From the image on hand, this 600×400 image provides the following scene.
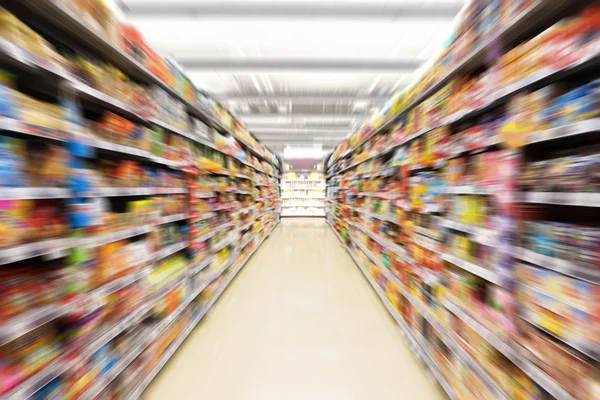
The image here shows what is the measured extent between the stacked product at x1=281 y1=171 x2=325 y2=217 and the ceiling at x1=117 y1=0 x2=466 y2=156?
5553 millimetres

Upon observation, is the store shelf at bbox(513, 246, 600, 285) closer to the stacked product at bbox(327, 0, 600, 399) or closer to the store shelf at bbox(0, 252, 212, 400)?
the stacked product at bbox(327, 0, 600, 399)

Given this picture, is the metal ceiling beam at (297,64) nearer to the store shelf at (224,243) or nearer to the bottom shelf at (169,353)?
the store shelf at (224,243)

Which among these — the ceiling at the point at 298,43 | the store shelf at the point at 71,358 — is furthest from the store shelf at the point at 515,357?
the ceiling at the point at 298,43

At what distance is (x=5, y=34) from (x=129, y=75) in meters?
0.76

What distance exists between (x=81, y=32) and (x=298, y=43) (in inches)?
108

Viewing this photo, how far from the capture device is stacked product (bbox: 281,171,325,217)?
11078 millimetres

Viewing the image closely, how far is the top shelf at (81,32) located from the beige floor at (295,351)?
2.09 m

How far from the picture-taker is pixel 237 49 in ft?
11.1

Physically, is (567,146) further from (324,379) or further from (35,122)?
(35,122)

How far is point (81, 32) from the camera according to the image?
112 centimetres

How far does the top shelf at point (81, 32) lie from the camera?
971 mm

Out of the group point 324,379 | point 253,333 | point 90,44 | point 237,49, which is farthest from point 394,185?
point 237,49

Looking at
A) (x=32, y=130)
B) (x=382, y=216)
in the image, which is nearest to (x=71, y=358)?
(x=32, y=130)

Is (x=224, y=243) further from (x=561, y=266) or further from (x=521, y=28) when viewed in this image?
→ (x=521, y=28)
